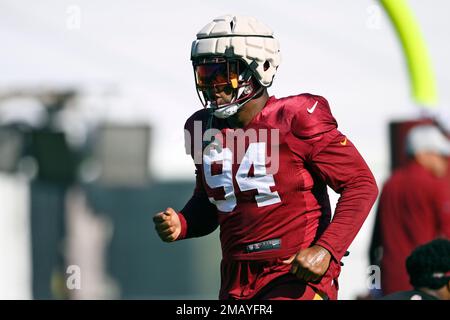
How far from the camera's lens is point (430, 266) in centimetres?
736

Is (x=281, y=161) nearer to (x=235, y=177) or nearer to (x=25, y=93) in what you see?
(x=235, y=177)

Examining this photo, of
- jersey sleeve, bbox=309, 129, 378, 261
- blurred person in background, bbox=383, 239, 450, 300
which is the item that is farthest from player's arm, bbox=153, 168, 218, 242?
blurred person in background, bbox=383, 239, 450, 300

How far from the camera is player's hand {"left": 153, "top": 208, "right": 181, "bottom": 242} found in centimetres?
715

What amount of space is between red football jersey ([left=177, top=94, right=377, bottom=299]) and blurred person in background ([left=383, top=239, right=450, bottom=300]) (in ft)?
1.80

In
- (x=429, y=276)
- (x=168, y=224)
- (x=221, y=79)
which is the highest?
(x=221, y=79)

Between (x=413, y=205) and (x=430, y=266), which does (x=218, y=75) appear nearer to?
(x=430, y=266)

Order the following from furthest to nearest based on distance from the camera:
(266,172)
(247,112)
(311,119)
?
(247,112), (266,172), (311,119)

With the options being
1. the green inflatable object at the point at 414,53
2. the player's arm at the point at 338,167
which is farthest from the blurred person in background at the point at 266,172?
the green inflatable object at the point at 414,53

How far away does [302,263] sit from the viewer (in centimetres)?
658

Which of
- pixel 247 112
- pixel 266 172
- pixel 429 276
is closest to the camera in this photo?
pixel 266 172

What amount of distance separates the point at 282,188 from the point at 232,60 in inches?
28.1

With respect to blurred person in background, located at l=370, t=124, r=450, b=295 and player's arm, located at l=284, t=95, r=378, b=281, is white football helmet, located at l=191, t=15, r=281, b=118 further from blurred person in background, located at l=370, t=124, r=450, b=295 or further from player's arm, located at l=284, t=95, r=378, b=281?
blurred person in background, located at l=370, t=124, r=450, b=295

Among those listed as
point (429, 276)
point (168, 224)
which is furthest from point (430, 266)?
point (168, 224)

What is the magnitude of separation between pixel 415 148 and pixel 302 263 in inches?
178
